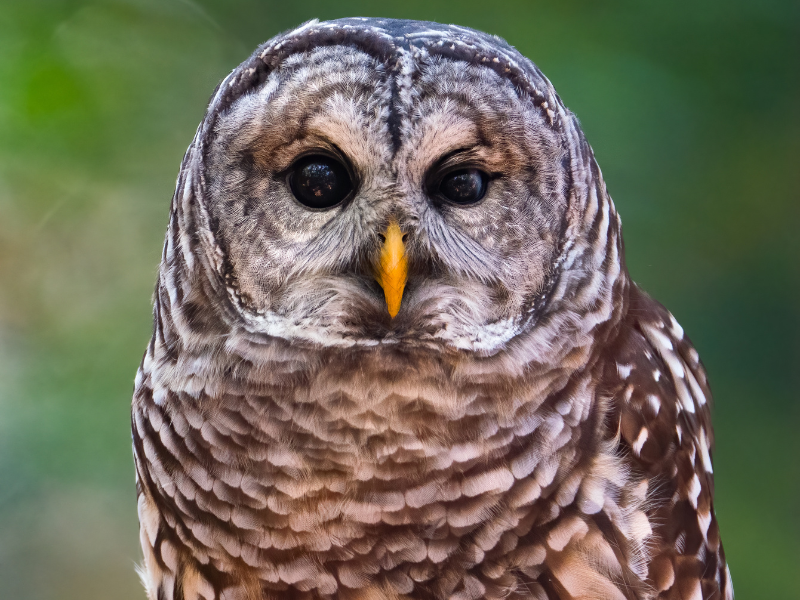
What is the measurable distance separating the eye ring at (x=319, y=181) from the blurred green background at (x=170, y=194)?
1119 millimetres

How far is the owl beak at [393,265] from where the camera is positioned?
119 cm

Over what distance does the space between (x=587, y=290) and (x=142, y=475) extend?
898 millimetres

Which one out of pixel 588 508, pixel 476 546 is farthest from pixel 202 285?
pixel 588 508

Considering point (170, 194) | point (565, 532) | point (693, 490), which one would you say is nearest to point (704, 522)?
point (693, 490)

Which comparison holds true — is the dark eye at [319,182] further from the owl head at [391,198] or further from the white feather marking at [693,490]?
the white feather marking at [693,490]

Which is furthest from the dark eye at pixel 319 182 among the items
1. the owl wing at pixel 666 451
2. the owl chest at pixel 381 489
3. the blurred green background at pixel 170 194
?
the blurred green background at pixel 170 194

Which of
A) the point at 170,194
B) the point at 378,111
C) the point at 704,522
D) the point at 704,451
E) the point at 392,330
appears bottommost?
the point at 704,522

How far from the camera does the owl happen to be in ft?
4.03

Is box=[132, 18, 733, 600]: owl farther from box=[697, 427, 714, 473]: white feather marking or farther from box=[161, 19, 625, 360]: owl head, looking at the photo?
box=[697, 427, 714, 473]: white feather marking

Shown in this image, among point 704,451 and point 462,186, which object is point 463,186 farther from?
point 704,451

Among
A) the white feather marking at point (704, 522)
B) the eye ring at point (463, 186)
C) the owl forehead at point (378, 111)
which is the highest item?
the owl forehead at point (378, 111)

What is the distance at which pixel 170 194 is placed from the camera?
249 centimetres

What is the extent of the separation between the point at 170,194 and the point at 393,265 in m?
1.51

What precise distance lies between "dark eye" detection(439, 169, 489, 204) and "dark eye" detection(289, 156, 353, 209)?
0.15m
